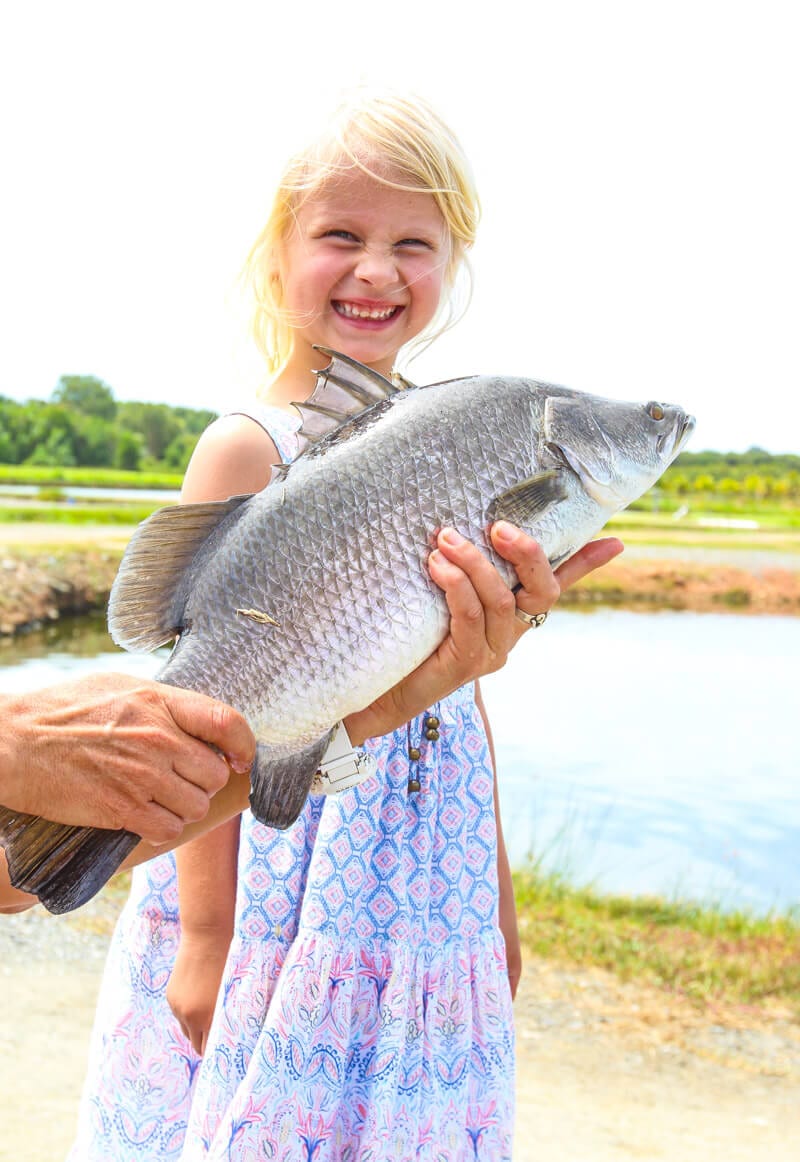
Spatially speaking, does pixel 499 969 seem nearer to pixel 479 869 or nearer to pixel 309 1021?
pixel 479 869

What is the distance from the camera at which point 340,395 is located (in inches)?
65.3

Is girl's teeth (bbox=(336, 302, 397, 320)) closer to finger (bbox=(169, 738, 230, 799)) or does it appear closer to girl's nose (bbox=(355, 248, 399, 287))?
girl's nose (bbox=(355, 248, 399, 287))

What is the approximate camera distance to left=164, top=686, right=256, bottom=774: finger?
138 cm

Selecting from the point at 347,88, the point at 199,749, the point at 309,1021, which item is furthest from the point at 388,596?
the point at 347,88

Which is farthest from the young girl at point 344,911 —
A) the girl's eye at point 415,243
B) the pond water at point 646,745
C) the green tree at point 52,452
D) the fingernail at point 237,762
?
the green tree at point 52,452

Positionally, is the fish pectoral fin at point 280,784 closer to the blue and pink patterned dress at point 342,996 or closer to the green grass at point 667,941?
the blue and pink patterned dress at point 342,996

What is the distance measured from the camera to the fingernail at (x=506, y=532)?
1525 millimetres

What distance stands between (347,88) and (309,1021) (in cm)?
176

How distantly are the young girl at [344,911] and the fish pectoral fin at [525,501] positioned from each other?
21cm

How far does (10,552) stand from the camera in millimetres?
15688

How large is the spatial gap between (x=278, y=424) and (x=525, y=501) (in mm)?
667

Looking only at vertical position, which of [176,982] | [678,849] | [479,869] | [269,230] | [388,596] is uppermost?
[269,230]

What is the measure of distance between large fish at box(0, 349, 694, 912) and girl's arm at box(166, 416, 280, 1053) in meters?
0.38

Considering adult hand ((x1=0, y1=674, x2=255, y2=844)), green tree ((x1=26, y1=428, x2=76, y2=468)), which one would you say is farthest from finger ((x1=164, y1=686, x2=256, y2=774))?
green tree ((x1=26, y1=428, x2=76, y2=468))
